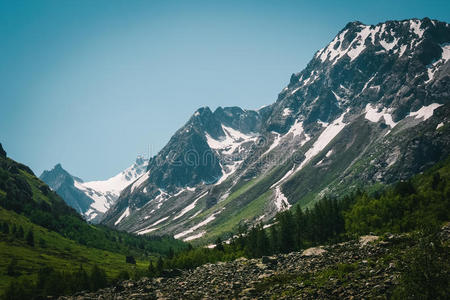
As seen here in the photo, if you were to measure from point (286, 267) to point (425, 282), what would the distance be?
3578 cm

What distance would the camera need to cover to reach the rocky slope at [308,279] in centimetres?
4016

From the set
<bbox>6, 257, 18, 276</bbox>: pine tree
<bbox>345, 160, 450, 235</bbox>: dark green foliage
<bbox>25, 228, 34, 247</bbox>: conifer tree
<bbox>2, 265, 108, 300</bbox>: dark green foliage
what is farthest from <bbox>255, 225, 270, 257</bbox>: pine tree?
<bbox>25, 228, 34, 247</bbox>: conifer tree

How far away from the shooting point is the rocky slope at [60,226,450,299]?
4016cm

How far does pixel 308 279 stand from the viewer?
1959 inches

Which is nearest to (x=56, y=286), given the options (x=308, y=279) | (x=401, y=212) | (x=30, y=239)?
(x=308, y=279)

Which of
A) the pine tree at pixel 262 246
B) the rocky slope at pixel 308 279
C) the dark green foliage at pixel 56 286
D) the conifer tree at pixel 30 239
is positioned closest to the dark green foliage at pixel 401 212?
the pine tree at pixel 262 246

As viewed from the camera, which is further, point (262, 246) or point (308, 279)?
point (262, 246)

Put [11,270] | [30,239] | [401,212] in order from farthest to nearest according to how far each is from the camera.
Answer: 1. [30,239]
2. [11,270]
3. [401,212]

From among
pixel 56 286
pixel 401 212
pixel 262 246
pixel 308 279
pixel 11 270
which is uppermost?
pixel 11 270

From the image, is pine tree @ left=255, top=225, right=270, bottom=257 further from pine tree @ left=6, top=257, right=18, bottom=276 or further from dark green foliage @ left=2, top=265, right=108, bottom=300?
pine tree @ left=6, top=257, right=18, bottom=276

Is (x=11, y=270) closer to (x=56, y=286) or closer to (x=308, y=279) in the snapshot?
(x=56, y=286)

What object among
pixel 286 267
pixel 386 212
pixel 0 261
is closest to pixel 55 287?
pixel 0 261

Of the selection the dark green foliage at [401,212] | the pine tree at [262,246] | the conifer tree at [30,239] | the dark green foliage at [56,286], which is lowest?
the dark green foliage at [401,212]

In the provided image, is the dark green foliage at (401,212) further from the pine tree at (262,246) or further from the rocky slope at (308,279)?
the rocky slope at (308,279)
